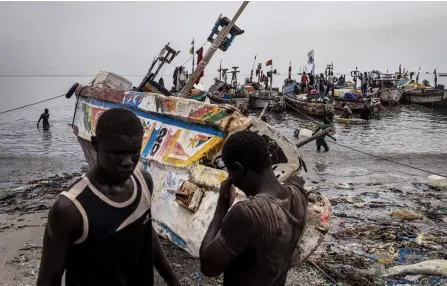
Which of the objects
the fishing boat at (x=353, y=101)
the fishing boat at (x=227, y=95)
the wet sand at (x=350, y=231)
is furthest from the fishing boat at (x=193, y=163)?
the fishing boat at (x=353, y=101)

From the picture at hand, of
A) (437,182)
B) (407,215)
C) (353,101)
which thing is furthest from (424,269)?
(353,101)

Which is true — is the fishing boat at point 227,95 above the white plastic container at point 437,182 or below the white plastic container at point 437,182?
above

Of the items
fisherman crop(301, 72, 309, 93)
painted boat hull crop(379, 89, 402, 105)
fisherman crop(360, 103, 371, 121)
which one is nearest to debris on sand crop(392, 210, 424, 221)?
fisherman crop(360, 103, 371, 121)

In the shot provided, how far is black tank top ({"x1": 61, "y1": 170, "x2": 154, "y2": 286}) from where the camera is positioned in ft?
5.18

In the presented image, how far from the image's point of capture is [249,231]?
5.43ft

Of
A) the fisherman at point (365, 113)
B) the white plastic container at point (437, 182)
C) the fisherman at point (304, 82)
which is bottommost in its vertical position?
the white plastic container at point (437, 182)

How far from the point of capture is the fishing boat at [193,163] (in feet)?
13.0

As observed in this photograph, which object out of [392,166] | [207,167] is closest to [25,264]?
[207,167]

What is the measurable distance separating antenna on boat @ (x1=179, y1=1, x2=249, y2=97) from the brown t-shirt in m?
5.64

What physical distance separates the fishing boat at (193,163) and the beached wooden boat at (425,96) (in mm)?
39534

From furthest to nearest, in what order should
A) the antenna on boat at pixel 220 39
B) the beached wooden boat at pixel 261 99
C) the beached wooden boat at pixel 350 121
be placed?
the beached wooden boat at pixel 261 99 < the beached wooden boat at pixel 350 121 < the antenna on boat at pixel 220 39

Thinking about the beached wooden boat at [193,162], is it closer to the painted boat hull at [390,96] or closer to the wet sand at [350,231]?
the wet sand at [350,231]

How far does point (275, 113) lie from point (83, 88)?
2577 cm

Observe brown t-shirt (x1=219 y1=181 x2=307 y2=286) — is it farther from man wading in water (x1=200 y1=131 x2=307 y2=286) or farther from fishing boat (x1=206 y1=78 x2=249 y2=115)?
fishing boat (x1=206 y1=78 x2=249 y2=115)
